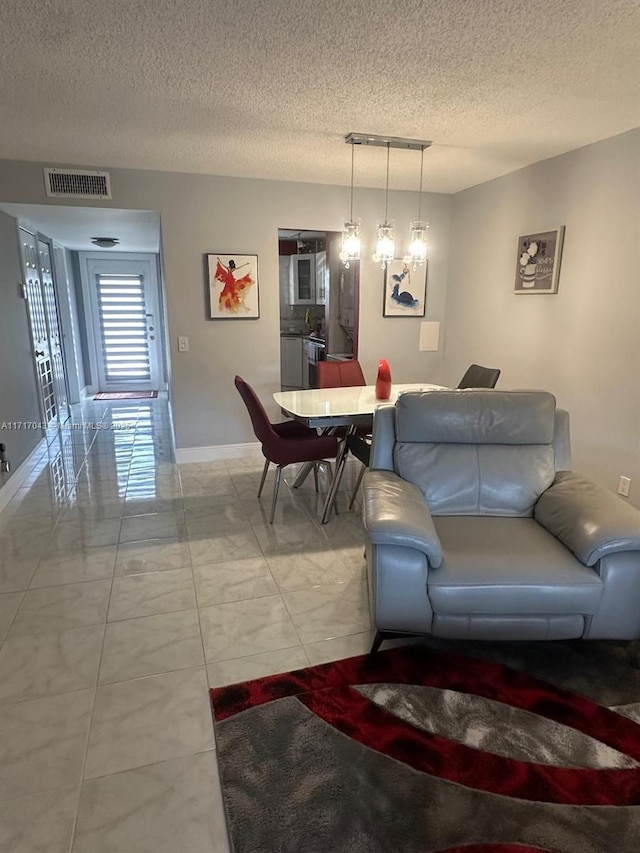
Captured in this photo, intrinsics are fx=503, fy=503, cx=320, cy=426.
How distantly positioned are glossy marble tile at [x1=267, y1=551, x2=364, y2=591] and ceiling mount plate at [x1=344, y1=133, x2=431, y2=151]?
2591 mm

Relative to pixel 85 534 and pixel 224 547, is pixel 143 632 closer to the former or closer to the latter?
pixel 224 547

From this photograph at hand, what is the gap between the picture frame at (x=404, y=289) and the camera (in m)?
4.83

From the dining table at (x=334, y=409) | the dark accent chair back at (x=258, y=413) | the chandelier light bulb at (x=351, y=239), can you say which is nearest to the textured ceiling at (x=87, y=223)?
the chandelier light bulb at (x=351, y=239)

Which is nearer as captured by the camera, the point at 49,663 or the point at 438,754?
the point at 438,754

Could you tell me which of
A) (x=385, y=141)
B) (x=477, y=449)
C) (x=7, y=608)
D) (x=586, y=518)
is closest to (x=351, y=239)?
(x=385, y=141)

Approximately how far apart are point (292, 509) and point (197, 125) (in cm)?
250

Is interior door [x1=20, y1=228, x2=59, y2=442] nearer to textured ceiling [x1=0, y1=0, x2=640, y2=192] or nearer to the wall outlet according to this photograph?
textured ceiling [x1=0, y1=0, x2=640, y2=192]

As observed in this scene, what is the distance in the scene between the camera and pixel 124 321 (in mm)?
7895

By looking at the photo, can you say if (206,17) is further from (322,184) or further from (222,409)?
(222,409)

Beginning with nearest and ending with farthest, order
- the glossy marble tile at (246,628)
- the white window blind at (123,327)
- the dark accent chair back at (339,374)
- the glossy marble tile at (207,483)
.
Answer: the glossy marble tile at (246,628), the glossy marble tile at (207,483), the dark accent chair back at (339,374), the white window blind at (123,327)

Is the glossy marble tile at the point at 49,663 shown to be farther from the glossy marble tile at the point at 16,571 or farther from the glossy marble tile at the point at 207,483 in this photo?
the glossy marble tile at the point at 207,483

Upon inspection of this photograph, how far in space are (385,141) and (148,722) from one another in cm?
343

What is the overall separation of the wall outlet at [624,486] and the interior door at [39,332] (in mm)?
5058

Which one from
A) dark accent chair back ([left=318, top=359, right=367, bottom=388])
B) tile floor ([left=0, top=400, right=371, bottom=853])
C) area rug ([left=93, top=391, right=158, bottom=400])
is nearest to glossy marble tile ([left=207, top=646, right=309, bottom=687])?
tile floor ([left=0, top=400, right=371, bottom=853])
